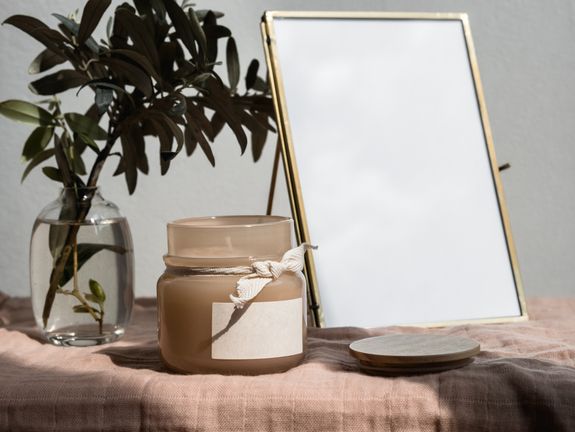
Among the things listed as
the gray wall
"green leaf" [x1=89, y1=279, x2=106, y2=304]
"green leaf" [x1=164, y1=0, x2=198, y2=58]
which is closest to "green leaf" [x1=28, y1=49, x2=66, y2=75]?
"green leaf" [x1=164, y1=0, x2=198, y2=58]

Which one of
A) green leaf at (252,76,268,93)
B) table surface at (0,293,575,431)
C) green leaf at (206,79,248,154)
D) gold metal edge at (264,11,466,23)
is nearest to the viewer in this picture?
table surface at (0,293,575,431)

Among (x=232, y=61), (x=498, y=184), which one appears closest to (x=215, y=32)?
(x=232, y=61)

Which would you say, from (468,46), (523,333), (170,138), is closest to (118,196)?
(170,138)

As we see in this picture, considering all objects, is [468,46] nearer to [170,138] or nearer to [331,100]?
[331,100]

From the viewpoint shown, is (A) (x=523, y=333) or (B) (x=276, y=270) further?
(A) (x=523, y=333)

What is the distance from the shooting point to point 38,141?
0.95m

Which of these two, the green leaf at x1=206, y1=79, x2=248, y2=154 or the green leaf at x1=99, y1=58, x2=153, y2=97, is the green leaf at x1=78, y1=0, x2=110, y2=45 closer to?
the green leaf at x1=99, y1=58, x2=153, y2=97

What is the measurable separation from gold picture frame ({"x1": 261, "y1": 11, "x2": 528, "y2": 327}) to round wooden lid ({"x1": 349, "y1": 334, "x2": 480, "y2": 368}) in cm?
20

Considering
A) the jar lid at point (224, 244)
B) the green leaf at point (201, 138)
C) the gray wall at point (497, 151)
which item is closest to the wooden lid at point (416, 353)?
the jar lid at point (224, 244)

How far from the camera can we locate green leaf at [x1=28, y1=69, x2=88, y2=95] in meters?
0.88

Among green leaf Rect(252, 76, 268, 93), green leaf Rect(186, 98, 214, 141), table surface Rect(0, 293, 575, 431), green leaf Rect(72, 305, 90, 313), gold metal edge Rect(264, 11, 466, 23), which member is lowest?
table surface Rect(0, 293, 575, 431)

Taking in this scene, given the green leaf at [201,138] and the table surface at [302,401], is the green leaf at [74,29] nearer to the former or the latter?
the green leaf at [201,138]

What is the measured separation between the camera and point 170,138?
0.97 meters

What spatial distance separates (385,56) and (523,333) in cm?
39
